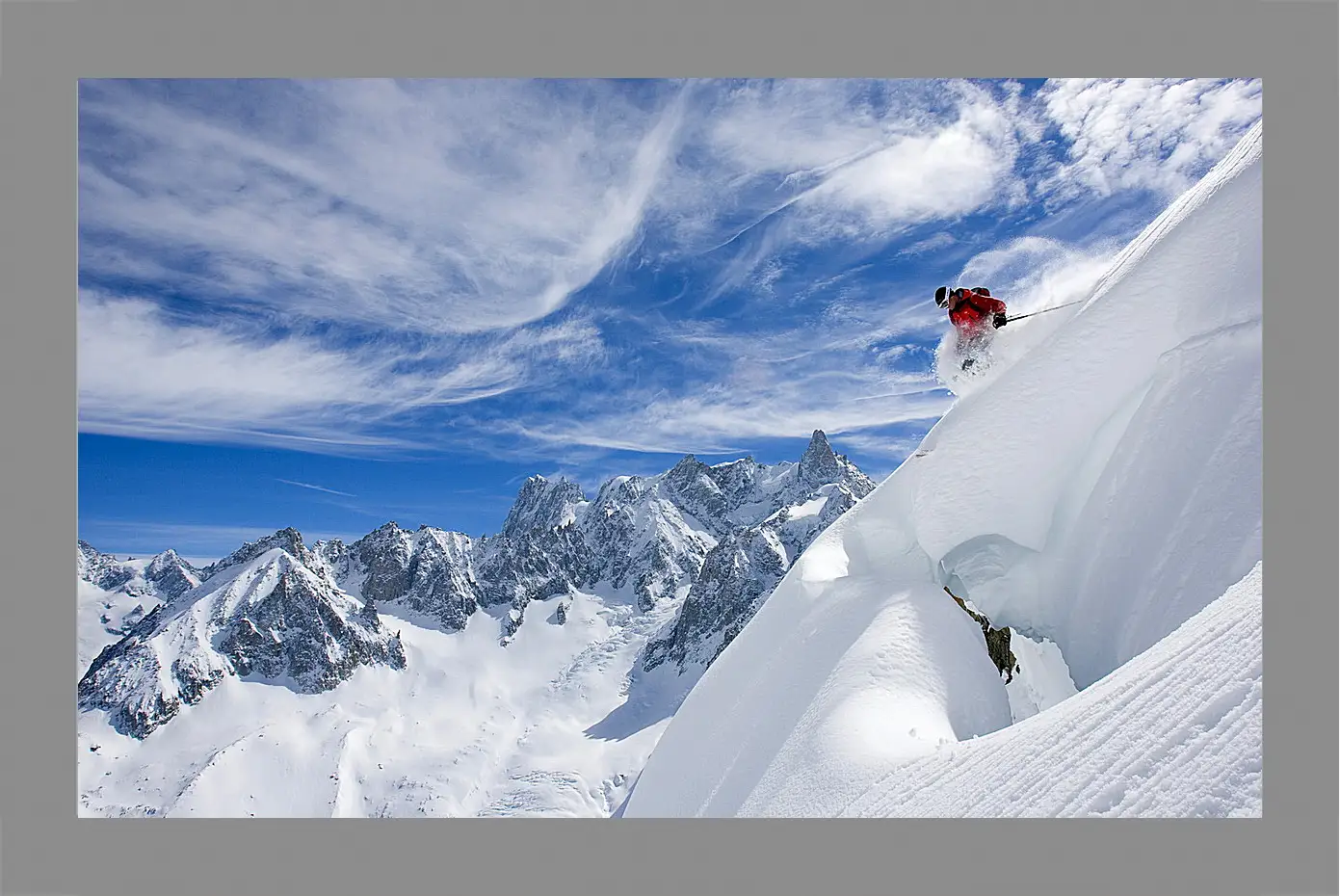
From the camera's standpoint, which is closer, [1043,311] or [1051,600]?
[1051,600]

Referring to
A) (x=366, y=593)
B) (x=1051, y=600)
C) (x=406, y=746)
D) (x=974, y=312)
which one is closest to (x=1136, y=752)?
(x=1051, y=600)

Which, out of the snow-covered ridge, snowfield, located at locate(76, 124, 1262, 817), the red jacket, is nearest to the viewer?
snowfield, located at locate(76, 124, 1262, 817)

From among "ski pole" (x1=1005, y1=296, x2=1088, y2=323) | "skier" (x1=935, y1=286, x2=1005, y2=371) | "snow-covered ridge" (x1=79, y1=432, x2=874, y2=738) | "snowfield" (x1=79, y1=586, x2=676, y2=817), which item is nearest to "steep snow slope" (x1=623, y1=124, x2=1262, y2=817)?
"ski pole" (x1=1005, y1=296, x2=1088, y2=323)

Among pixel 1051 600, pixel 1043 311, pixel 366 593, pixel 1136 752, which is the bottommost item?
pixel 1136 752

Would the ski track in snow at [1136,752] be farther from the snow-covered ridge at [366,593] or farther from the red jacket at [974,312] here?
the snow-covered ridge at [366,593]

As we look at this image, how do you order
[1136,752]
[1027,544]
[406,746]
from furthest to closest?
[406,746], [1027,544], [1136,752]

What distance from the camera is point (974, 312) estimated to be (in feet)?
25.3

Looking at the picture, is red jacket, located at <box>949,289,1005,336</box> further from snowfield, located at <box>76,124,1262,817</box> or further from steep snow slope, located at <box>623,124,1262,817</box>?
steep snow slope, located at <box>623,124,1262,817</box>

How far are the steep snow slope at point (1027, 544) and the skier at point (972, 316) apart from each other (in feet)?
1.68

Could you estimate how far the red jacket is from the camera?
7598 millimetres

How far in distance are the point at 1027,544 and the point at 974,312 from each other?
255 cm

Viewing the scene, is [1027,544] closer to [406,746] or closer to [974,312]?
[974,312]
